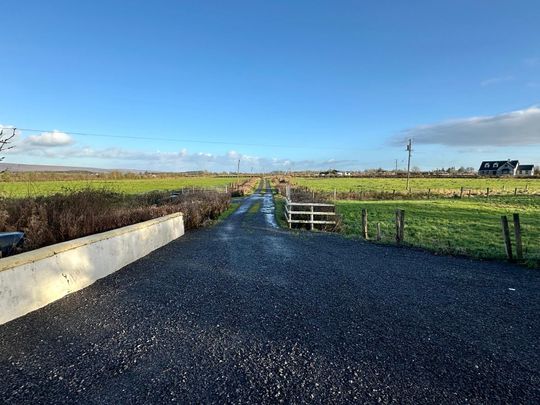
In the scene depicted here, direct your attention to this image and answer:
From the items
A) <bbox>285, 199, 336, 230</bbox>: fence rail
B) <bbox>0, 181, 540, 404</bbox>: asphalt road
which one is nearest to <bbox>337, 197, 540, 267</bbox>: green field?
<bbox>285, 199, 336, 230</bbox>: fence rail

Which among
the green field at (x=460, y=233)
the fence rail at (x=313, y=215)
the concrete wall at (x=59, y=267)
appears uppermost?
the concrete wall at (x=59, y=267)

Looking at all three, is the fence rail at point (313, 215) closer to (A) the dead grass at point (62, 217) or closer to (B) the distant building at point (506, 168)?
(A) the dead grass at point (62, 217)

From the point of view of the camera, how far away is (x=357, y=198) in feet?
118

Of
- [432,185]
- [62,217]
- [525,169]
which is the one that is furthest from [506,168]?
[62,217]

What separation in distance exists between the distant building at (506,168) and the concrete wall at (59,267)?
13426 centimetres

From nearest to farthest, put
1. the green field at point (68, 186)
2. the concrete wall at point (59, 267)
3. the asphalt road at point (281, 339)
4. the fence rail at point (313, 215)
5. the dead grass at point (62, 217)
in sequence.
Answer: the asphalt road at point (281, 339)
the concrete wall at point (59, 267)
the dead grass at point (62, 217)
the fence rail at point (313, 215)
the green field at point (68, 186)

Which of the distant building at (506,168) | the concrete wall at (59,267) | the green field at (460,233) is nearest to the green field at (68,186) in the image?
the concrete wall at (59,267)

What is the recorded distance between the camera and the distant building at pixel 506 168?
114 meters

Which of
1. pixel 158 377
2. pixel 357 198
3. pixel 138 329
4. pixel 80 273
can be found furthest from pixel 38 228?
pixel 357 198

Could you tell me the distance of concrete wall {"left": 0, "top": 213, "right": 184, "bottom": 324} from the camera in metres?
4.43

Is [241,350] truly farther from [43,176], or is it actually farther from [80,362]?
[43,176]

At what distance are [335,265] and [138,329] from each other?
16.6 ft

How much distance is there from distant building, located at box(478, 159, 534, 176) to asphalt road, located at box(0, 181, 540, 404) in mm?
132200

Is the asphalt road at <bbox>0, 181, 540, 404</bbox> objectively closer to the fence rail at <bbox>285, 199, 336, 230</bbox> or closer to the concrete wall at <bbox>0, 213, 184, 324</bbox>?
the concrete wall at <bbox>0, 213, 184, 324</bbox>
